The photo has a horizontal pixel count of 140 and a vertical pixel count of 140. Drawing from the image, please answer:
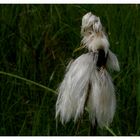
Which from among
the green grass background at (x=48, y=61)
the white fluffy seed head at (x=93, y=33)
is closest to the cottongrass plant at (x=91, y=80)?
the white fluffy seed head at (x=93, y=33)

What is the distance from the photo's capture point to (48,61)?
7.59 feet

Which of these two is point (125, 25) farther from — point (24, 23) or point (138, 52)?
point (24, 23)

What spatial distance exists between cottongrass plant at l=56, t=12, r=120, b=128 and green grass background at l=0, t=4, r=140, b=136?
0.40 meters

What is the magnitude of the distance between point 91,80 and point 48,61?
780mm

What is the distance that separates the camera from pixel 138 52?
7.41 ft

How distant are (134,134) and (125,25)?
52 cm

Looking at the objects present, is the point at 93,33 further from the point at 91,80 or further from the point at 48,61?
the point at 48,61

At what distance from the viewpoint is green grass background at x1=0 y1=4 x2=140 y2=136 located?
6.81 ft

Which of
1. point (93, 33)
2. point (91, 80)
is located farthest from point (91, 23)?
point (91, 80)

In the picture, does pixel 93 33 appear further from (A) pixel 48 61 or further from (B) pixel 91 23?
(A) pixel 48 61

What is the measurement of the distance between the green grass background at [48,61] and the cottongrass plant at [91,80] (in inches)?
15.9

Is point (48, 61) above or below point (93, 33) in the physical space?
below

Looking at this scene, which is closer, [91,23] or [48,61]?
[91,23]

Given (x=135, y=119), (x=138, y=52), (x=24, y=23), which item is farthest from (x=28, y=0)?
(x=135, y=119)
